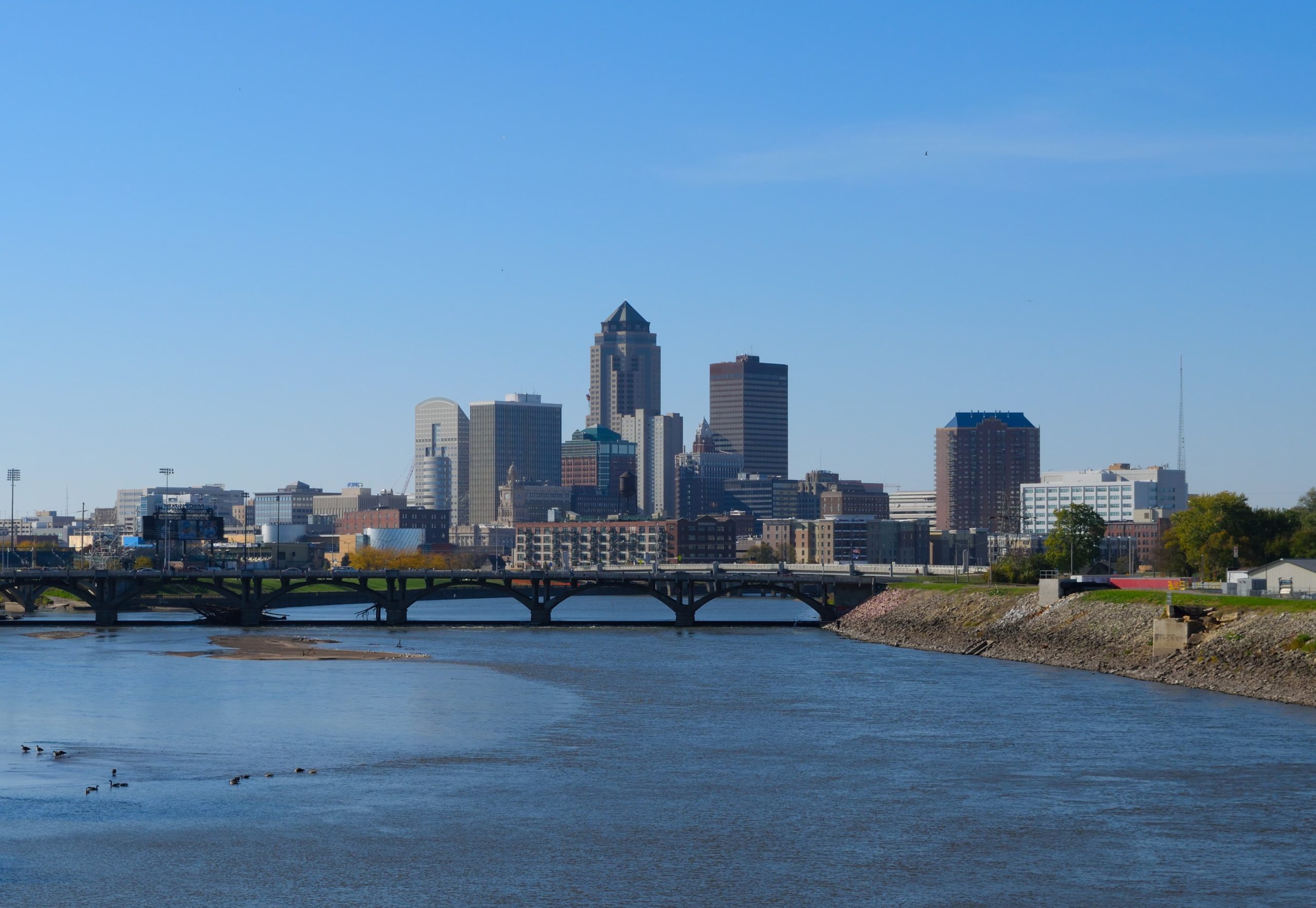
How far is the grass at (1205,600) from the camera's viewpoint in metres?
96.1

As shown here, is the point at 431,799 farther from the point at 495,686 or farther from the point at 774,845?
the point at 495,686

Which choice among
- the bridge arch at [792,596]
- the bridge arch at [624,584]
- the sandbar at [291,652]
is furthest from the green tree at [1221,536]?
the sandbar at [291,652]

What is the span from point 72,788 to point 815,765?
88.2 ft

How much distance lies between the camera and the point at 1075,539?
182 meters

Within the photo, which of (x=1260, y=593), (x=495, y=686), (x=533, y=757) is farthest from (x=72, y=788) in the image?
(x=1260, y=593)

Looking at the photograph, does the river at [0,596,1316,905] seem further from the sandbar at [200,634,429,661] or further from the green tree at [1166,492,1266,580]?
the green tree at [1166,492,1266,580]

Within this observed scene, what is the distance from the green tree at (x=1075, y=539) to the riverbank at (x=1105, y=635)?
87.2 ft

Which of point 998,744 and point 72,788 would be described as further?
point 998,744

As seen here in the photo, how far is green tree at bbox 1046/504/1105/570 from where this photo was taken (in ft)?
588

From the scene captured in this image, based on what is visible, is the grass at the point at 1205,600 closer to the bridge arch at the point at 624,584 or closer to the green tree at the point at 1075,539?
the bridge arch at the point at 624,584

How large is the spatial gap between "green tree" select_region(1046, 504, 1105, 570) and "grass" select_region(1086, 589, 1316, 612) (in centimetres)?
5359

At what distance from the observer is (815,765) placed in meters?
63.2

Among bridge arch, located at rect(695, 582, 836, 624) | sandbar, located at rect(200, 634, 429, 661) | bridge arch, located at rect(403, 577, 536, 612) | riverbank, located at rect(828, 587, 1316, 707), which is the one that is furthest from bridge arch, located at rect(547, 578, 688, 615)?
sandbar, located at rect(200, 634, 429, 661)

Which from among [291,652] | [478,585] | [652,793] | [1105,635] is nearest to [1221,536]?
[1105,635]
